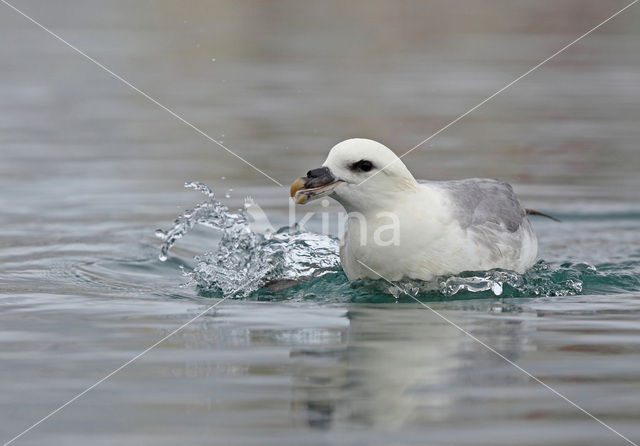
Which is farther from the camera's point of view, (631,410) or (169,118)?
(169,118)

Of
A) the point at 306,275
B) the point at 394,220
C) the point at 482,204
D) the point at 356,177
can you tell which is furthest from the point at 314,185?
the point at 482,204

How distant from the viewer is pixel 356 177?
6270 mm

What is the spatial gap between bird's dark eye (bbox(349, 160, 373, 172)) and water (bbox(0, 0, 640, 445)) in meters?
0.74

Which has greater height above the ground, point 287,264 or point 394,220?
point 394,220

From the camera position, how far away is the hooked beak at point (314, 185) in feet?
20.2

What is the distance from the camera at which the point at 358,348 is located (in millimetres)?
5402

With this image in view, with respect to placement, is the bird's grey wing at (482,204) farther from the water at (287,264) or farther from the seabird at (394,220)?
the water at (287,264)

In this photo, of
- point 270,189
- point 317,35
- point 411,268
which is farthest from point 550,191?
point 317,35

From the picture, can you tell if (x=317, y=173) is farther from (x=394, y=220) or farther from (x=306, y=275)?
(x=306, y=275)

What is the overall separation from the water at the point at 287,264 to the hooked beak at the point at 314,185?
64 centimetres

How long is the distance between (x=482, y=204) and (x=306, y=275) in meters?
1.18

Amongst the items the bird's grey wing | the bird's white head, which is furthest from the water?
the bird's white head

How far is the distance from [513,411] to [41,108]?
11.7 m

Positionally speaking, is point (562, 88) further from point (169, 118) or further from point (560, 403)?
point (560, 403)
